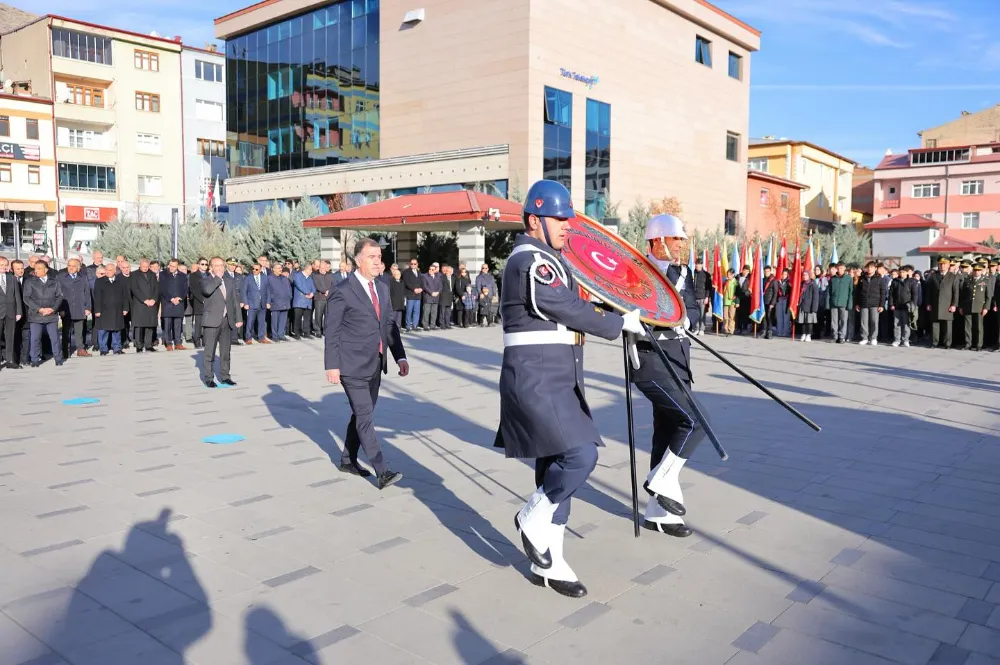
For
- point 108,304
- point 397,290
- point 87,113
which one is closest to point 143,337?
point 108,304

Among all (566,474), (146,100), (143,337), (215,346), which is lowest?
(143,337)

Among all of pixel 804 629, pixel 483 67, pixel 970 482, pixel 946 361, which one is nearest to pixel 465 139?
pixel 483 67

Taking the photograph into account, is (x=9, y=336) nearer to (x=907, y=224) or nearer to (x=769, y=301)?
(x=769, y=301)

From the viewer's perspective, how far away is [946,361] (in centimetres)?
1575

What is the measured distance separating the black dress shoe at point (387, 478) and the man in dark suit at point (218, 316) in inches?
224

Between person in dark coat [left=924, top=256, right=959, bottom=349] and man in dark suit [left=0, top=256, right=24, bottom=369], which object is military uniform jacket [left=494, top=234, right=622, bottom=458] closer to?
man in dark suit [left=0, top=256, right=24, bottom=369]

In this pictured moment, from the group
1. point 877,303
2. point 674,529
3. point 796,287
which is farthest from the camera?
point 796,287

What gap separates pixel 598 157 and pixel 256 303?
74.2 ft

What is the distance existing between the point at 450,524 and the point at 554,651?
2010 millimetres

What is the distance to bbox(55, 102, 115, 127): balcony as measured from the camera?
54250mm

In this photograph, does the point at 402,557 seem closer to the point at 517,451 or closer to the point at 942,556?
the point at 517,451

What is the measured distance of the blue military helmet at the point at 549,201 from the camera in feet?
14.3

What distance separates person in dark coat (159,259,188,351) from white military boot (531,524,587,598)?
48.3 ft

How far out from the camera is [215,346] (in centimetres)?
1167
